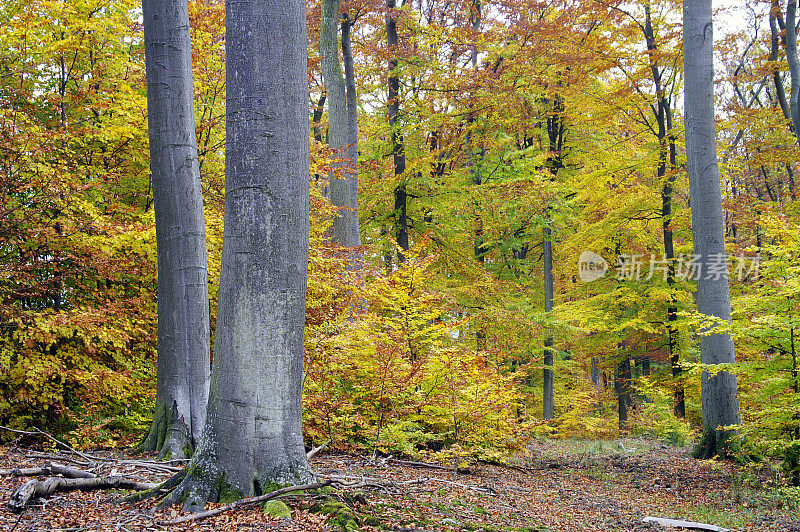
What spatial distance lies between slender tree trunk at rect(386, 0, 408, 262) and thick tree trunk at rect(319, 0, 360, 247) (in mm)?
2305

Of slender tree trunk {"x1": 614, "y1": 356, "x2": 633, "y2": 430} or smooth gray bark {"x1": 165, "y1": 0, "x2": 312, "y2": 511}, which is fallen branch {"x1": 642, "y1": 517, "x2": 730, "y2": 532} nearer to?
smooth gray bark {"x1": 165, "y1": 0, "x2": 312, "y2": 511}

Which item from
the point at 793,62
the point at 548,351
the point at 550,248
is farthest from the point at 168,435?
the point at 793,62

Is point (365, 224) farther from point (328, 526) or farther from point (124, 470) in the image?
point (328, 526)

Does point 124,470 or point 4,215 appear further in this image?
point 4,215

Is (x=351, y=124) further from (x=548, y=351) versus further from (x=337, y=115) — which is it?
(x=548, y=351)

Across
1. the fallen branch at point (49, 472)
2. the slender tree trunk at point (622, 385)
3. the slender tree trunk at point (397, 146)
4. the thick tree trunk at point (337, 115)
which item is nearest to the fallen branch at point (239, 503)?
the fallen branch at point (49, 472)

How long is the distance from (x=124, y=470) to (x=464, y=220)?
36.2ft

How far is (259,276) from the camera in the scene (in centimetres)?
354

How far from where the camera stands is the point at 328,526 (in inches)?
126

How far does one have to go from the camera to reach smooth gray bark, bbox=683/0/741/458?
866cm

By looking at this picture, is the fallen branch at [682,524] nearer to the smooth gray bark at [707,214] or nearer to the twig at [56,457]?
the smooth gray bark at [707,214]

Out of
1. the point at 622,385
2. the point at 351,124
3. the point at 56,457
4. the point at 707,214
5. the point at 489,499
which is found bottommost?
the point at 622,385

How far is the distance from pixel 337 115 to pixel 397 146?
280 centimetres

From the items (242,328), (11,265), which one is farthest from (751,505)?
(11,265)
